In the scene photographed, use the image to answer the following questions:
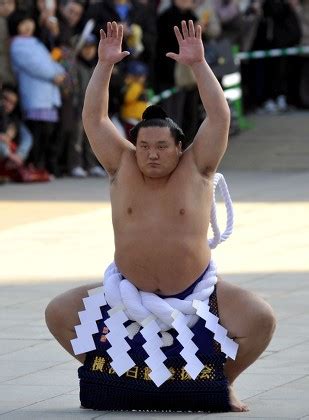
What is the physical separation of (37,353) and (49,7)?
8.86 m

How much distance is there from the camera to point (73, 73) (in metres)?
16.3

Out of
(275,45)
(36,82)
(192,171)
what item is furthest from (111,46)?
(275,45)

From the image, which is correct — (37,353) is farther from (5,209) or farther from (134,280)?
(5,209)

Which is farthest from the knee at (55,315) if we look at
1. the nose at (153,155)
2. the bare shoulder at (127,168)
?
the nose at (153,155)

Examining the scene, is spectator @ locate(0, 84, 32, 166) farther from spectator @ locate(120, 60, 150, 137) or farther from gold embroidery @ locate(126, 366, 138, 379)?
gold embroidery @ locate(126, 366, 138, 379)

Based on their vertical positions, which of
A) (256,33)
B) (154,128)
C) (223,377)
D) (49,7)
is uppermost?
(154,128)

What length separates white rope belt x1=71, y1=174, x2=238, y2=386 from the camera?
20.9 ft

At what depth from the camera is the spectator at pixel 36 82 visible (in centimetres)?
1567

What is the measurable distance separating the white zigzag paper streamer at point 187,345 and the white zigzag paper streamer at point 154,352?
9cm

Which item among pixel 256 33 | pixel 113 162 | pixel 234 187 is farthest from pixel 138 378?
pixel 256 33

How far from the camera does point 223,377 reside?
6426 millimetres

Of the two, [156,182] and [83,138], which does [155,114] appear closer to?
[156,182]

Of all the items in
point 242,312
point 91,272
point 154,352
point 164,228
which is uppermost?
point 164,228

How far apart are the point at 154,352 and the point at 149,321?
0.48 feet
